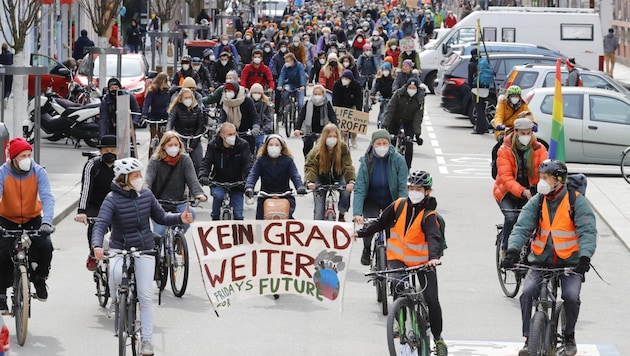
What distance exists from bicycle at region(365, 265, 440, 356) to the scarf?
31.1 ft

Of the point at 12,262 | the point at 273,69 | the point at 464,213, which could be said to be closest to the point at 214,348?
the point at 12,262

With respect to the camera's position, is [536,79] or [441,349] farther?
[536,79]

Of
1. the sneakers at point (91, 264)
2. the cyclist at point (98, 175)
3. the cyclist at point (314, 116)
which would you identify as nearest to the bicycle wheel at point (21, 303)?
the sneakers at point (91, 264)

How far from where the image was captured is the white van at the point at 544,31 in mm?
43750

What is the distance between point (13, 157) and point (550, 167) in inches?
181

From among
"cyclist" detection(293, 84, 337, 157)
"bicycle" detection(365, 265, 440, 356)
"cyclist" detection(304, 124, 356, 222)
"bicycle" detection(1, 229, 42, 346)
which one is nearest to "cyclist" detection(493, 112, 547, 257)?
"cyclist" detection(304, 124, 356, 222)

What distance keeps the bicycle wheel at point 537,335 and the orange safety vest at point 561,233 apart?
62cm

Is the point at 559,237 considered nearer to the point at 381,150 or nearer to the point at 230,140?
the point at 381,150

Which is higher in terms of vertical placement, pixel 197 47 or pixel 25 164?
pixel 197 47

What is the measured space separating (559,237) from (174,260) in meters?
4.68

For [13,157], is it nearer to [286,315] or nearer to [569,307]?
[286,315]

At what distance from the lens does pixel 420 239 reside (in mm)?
A: 11648

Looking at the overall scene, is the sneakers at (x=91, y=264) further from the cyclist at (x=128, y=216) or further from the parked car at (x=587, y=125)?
the parked car at (x=587, y=125)

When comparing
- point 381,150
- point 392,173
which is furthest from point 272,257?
point 392,173
